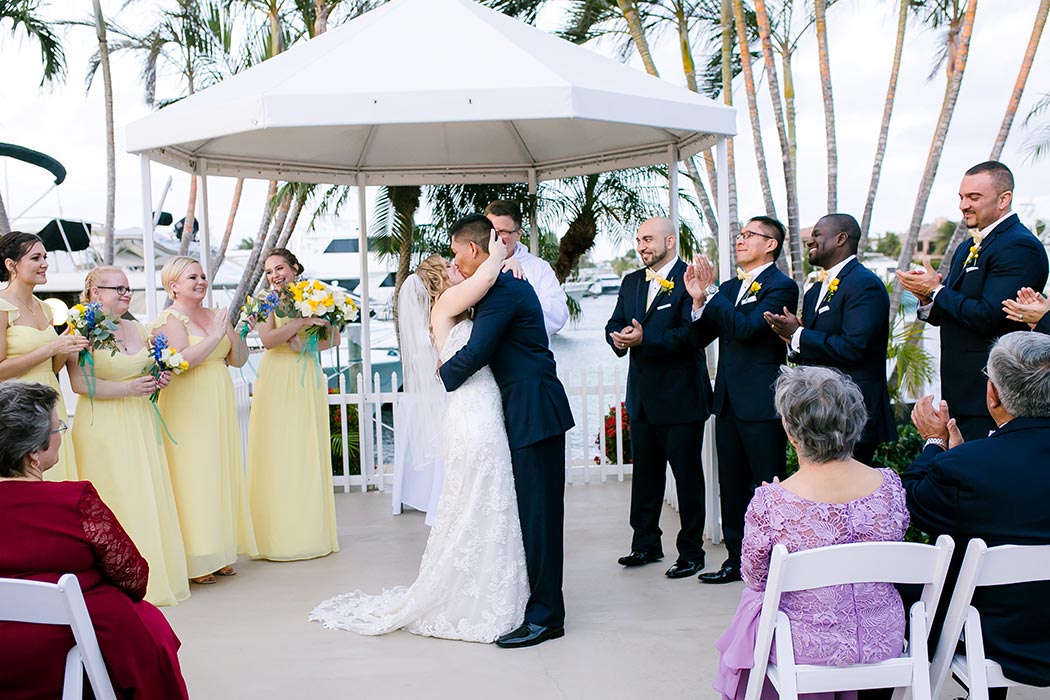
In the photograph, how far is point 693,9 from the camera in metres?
12.0

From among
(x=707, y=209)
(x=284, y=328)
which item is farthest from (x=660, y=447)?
(x=707, y=209)

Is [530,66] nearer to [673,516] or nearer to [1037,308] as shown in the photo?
[1037,308]

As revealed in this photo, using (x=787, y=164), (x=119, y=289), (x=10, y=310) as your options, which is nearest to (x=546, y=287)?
(x=119, y=289)

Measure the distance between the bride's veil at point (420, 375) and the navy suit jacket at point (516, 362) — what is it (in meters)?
1.09

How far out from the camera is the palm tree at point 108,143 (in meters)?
13.7

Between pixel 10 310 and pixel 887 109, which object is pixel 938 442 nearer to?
pixel 10 310

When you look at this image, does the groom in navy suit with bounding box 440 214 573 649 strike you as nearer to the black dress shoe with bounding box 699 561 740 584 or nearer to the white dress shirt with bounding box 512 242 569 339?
the black dress shoe with bounding box 699 561 740 584

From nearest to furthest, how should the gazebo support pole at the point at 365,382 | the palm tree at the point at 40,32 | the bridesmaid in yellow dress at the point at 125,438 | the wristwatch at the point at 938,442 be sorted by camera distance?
the wristwatch at the point at 938,442 → the bridesmaid in yellow dress at the point at 125,438 → the gazebo support pole at the point at 365,382 → the palm tree at the point at 40,32

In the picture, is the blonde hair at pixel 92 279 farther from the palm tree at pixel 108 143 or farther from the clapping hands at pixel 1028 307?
the palm tree at pixel 108 143

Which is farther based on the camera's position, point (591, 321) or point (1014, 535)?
point (591, 321)

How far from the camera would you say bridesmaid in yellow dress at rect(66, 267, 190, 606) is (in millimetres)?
5418

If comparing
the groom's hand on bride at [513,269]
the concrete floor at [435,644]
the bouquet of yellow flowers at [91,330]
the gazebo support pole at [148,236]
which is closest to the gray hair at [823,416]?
the concrete floor at [435,644]

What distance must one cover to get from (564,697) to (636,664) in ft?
1.73

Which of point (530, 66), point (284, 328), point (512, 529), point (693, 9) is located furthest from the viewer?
point (693, 9)
